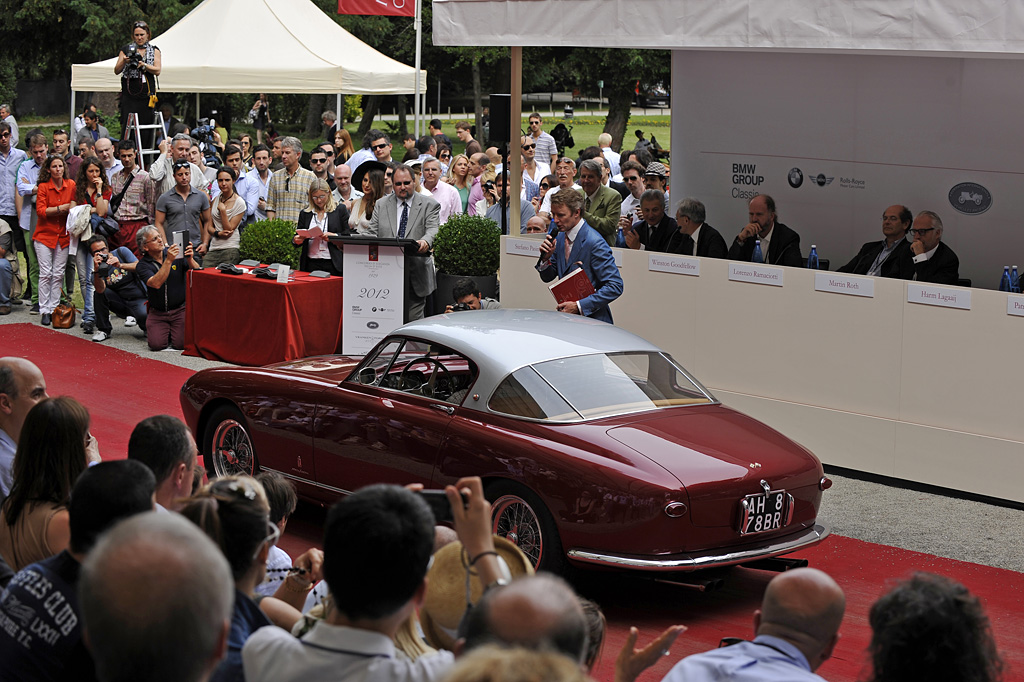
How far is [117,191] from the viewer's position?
53.8 ft

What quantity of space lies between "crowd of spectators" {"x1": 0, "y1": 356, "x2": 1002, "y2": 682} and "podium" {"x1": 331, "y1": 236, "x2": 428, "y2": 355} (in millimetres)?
8506

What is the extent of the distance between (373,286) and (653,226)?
3.05 m

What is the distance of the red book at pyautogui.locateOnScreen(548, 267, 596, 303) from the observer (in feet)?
32.7

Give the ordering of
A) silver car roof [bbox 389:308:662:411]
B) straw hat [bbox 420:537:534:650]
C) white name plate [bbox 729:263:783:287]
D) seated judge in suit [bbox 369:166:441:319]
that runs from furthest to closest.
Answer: seated judge in suit [bbox 369:166:441:319], white name plate [bbox 729:263:783:287], silver car roof [bbox 389:308:662:411], straw hat [bbox 420:537:534:650]

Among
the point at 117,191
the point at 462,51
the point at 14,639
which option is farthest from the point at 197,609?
the point at 462,51

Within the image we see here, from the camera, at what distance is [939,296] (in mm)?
9367

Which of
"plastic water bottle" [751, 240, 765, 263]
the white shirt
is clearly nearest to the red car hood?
the white shirt

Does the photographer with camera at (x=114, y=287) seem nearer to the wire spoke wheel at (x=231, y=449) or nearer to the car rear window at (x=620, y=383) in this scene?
the wire spoke wheel at (x=231, y=449)

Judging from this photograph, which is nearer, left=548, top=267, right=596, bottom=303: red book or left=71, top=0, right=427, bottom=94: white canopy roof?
left=548, top=267, right=596, bottom=303: red book

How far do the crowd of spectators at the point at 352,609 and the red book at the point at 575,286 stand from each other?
568cm

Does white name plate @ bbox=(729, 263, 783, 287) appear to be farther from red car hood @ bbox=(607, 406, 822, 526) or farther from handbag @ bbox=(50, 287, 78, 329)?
handbag @ bbox=(50, 287, 78, 329)

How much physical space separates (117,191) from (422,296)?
553cm

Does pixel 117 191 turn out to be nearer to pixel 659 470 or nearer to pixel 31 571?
pixel 659 470

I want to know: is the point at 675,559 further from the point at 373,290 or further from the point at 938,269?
the point at 373,290
